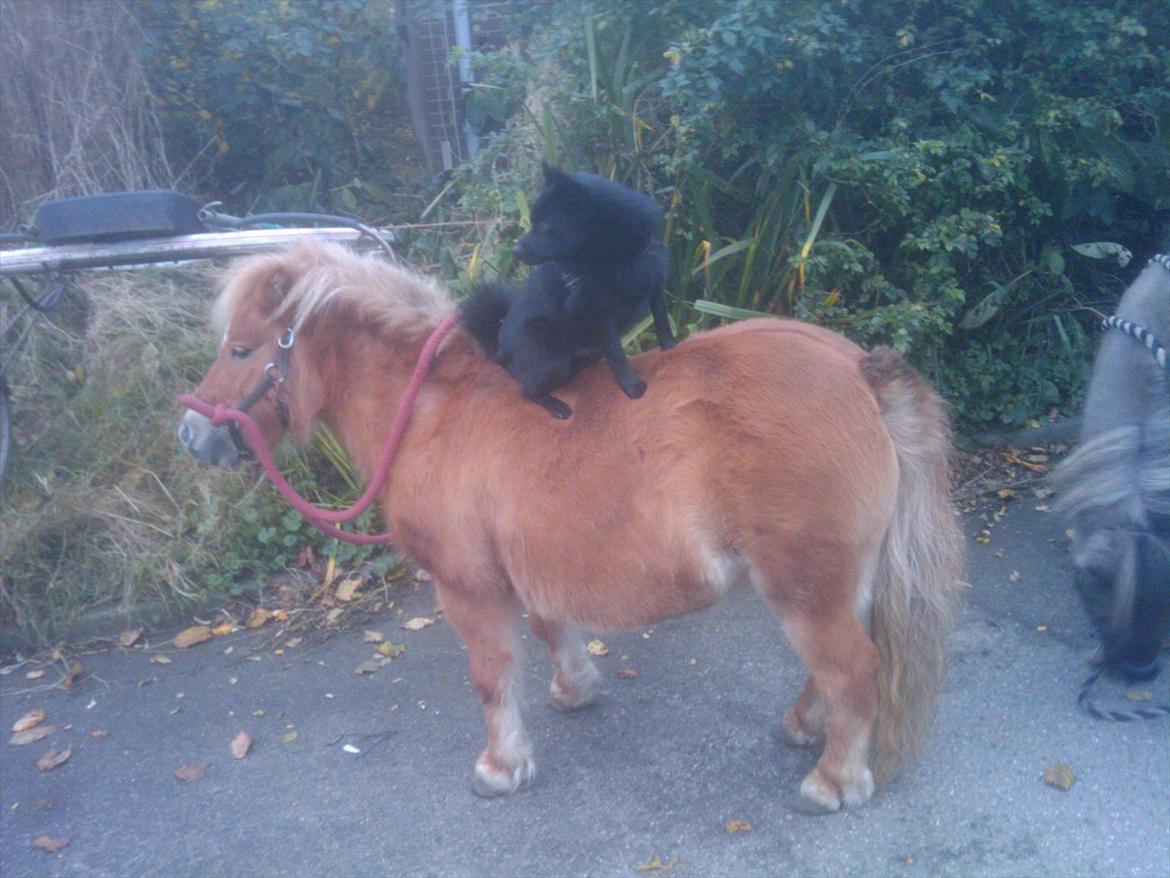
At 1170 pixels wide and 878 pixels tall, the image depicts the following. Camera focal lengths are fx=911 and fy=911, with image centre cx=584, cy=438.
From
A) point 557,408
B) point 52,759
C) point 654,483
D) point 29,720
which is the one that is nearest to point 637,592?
point 654,483

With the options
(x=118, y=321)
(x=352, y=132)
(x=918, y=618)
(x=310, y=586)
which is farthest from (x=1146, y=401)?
(x=352, y=132)

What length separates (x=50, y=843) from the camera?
10.1 feet

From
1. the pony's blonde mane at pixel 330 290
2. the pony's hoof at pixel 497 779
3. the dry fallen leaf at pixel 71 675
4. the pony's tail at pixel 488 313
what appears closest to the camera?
the pony's tail at pixel 488 313

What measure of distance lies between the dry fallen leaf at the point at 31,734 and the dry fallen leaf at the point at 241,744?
839mm

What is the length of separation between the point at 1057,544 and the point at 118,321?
5.43 meters

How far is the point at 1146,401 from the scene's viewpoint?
301 cm

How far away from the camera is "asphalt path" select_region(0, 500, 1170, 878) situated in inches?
113

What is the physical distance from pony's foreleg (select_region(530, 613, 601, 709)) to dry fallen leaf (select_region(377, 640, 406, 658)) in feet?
2.83

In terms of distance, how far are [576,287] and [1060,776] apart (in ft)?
7.45

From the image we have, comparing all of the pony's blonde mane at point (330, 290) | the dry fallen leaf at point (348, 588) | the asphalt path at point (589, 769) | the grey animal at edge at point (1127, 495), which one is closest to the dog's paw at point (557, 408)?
the pony's blonde mane at point (330, 290)

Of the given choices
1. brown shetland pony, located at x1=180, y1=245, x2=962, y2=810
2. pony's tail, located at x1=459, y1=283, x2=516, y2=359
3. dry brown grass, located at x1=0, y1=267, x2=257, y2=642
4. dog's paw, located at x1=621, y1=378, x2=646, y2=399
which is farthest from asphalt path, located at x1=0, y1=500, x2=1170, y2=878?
pony's tail, located at x1=459, y1=283, x2=516, y2=359

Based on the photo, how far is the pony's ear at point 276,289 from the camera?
3.07 metres

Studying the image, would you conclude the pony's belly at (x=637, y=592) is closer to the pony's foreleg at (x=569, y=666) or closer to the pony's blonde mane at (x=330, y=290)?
the pony's foreleg at (x=569, y=666)

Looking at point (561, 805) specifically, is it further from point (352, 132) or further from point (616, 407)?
point (352, 132)
